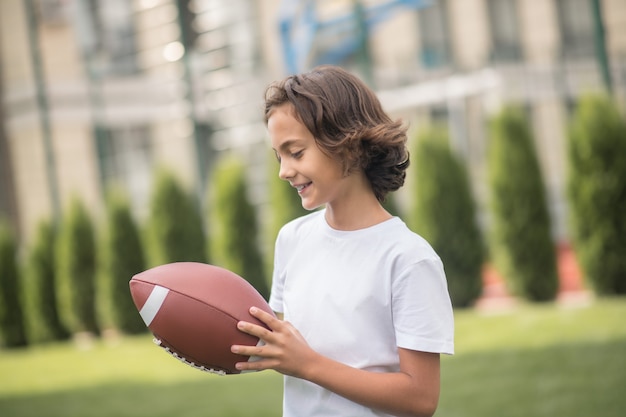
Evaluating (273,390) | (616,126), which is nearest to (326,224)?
(273,390)

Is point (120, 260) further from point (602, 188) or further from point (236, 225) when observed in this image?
point (602, 188)

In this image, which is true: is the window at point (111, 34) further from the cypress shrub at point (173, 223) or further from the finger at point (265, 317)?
the finger at point (265, 317)

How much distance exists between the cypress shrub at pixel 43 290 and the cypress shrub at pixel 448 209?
4848mm

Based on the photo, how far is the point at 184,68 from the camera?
980 centimetres

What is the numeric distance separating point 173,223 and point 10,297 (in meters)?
2.59

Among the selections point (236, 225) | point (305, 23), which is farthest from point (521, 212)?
point (305, 23)

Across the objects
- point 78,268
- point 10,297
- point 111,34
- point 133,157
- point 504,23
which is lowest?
point 10,297

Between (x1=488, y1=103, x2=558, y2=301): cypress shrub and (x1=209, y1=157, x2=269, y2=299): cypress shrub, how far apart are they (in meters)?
2.66

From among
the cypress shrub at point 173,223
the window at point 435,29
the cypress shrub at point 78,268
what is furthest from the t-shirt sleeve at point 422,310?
the window at point 435,29

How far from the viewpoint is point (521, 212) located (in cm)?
762

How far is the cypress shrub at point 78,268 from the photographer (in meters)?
10.2

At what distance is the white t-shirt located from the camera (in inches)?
66.1

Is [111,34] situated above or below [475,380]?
above

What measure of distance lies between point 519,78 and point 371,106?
43.0 feet
